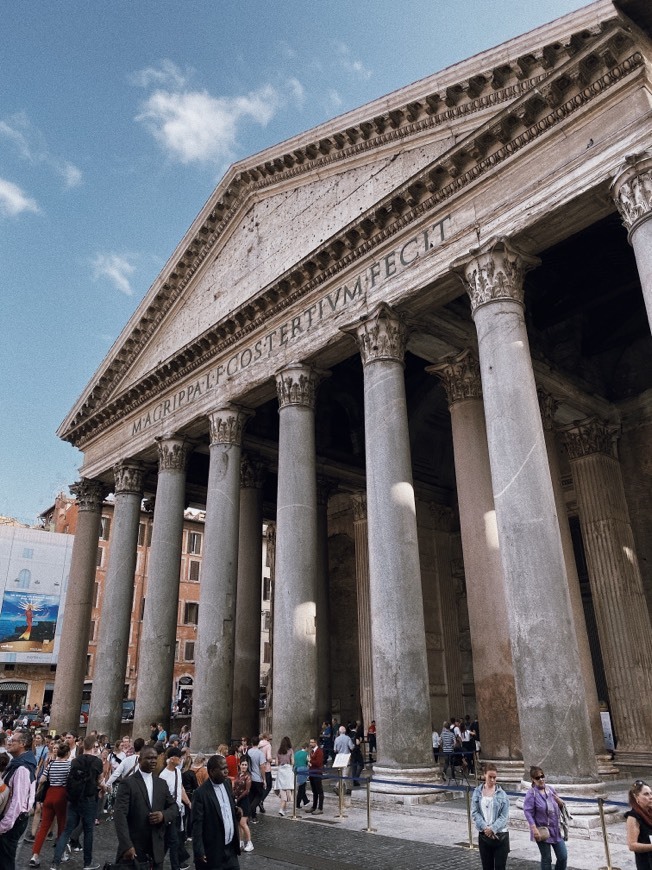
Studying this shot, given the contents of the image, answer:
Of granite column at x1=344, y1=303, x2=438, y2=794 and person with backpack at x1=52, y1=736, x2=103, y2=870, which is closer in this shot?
person with backpack at x1=52, y1=736, x2=103, y2=870

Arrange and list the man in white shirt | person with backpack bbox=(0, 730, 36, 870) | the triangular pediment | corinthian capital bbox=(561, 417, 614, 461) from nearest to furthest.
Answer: person with backpack bbox=(0, 730, 36, 870), the man in white shirt, the triangular pediment, corinthian capital bbox=(561, 417, 614, 461)

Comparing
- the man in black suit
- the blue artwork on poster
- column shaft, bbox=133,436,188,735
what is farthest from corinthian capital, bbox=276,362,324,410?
the blue artwork on poster

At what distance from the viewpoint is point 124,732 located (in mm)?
19953

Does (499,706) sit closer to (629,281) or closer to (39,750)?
(39,750)

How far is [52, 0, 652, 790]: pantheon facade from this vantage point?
8.34 m

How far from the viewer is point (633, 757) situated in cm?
1155

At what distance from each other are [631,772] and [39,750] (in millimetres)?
9364

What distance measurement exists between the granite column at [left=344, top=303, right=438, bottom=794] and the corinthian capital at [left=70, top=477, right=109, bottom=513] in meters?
11.0

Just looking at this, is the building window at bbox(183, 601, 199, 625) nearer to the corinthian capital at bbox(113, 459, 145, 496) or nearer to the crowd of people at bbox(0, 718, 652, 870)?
the corinthian capital at bbox(113, 459, 145, 496)

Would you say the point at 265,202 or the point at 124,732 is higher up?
the point at 265,202

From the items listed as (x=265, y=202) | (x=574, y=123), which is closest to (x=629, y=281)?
(x=574, y=123)

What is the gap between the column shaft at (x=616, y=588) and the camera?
11.9 meters

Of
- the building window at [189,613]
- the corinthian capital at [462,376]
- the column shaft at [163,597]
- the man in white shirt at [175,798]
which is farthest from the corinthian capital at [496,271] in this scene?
the building window at [189,613]

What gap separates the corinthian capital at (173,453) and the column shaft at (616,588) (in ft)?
28.7
